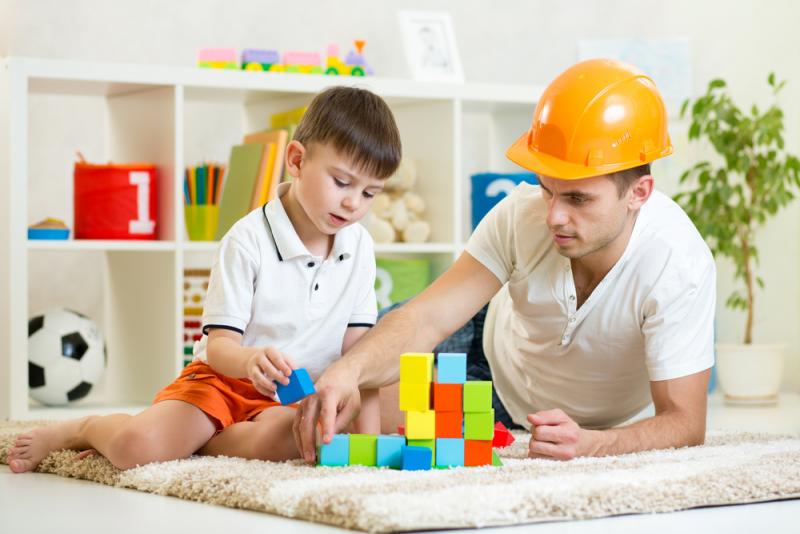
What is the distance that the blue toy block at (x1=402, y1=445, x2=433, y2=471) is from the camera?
164 centimetres

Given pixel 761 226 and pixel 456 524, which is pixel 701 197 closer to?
pixel 761 226

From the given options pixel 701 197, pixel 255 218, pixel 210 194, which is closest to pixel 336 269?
pixel 255 218

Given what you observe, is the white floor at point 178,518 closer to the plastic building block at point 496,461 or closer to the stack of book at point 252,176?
the plastic building block at point 496,461

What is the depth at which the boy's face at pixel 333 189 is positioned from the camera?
1807 millimetres

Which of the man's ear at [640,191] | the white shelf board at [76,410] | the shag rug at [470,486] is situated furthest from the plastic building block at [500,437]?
the white shelf board at [76,410]

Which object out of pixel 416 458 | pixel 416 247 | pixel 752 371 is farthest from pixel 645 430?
pixel 752 371

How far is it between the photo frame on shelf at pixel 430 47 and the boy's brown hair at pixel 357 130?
1594 mm

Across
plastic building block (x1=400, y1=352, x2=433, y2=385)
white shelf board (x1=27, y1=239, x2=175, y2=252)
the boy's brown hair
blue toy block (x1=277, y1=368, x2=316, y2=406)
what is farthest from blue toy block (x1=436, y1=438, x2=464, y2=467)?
white shelf board (x1=27, y1=239, x2=175, y2=252)

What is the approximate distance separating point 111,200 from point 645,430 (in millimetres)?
1725

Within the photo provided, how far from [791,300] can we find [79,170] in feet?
8.32

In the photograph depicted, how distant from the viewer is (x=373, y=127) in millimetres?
1819

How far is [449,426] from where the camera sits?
5.50 ft

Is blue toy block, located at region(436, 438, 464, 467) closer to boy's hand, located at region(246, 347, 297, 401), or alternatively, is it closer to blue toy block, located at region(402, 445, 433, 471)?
blue toy block, located at region(402, 445, 433, 471)

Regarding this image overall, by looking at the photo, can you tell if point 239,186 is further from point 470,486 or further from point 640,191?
point 470,486
